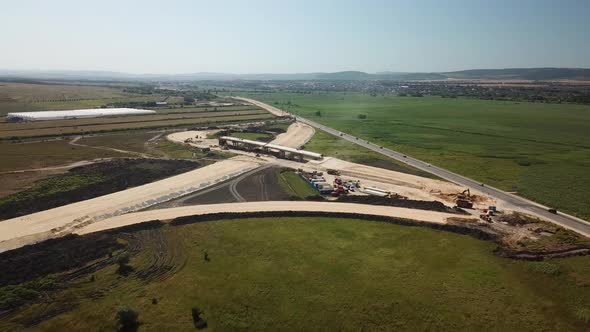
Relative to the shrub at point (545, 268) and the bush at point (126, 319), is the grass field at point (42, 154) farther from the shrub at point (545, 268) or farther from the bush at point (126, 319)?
the shrub at point (545, 268)

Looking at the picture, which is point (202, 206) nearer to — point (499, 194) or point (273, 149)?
point (273, 149)

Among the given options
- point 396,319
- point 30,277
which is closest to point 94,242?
point 30,277

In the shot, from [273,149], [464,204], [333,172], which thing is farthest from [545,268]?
[273,149]

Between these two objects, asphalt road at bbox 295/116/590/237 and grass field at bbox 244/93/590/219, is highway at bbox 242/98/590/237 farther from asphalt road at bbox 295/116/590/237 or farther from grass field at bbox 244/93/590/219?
grass field at bbox 244/93/590/219

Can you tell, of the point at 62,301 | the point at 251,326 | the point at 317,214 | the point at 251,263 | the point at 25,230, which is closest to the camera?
the point at 251,326

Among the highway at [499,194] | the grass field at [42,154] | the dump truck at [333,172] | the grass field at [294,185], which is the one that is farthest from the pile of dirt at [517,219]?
the grass field at [42,154]

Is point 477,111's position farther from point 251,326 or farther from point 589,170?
point 251,326
